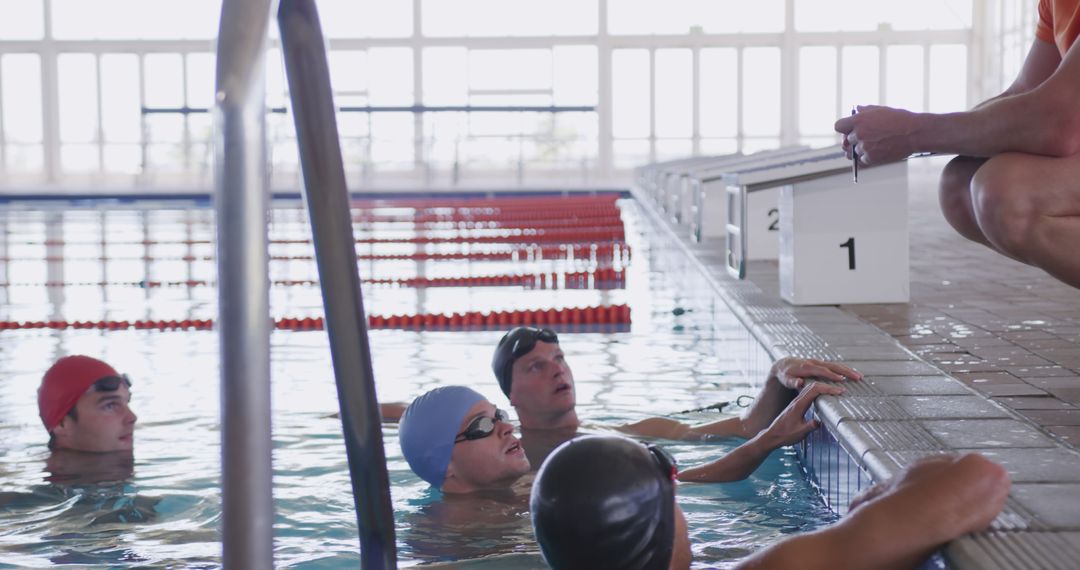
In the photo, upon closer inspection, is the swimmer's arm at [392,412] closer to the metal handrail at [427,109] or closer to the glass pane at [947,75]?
the metal handrail at [427,109]

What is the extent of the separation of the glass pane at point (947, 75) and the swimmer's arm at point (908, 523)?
23.2m

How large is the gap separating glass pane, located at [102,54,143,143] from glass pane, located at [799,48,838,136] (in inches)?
501

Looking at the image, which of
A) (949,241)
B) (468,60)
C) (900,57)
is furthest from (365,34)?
(949,241)

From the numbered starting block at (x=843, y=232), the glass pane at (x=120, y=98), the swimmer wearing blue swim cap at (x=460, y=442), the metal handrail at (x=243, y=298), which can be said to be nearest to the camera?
the metal handrail at (x=243, y=298)

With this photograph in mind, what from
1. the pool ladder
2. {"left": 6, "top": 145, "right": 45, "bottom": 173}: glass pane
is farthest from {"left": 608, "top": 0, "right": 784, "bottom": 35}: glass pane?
the pool ladder

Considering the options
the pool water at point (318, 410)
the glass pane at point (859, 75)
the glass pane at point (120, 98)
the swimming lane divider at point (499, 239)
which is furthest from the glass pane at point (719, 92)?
the pool water at point (318, 410)

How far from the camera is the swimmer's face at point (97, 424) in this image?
386 cm

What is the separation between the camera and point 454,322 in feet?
22.8

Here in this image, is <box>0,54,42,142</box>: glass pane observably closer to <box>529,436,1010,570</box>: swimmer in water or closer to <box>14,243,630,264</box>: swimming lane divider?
<box>14,243,630,264</box>: swimming lane divider

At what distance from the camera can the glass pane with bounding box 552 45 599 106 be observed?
24281mm

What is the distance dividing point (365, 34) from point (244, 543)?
951 inches

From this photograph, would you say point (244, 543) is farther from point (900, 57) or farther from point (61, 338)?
point (900, 57)

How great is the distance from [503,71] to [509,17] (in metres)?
1.09

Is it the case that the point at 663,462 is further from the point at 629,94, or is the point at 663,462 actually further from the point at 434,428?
the point at 629,94
